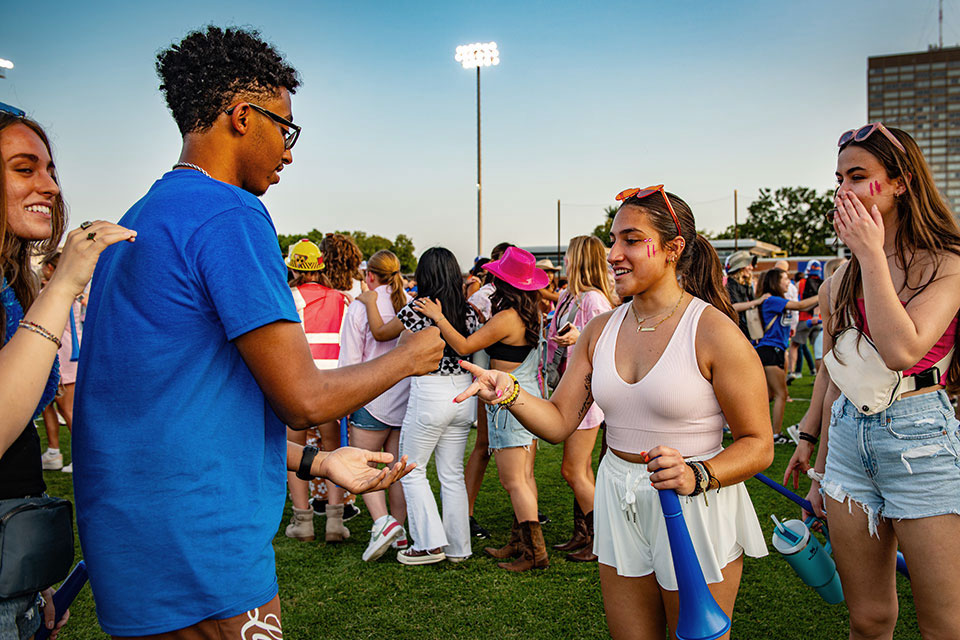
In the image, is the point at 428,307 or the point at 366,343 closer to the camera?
the point at 428,307

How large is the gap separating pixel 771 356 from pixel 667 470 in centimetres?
699

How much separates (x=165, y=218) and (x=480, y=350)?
11.8 ft

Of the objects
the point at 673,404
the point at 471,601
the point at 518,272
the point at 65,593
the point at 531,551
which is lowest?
the point at 471,601

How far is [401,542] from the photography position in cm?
514

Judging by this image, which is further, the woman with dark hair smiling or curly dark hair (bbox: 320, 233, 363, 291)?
curly dark hair (bbox: 320, 233, 363, 291)

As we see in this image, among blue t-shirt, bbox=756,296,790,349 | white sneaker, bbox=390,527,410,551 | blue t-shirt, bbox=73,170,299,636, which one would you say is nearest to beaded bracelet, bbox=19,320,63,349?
blue t-shirt, bbox=73,170,299,636

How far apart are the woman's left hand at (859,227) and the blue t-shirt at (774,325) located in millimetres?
6362

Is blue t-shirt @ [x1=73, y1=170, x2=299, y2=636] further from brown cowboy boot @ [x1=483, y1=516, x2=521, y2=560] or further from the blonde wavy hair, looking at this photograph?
the blonde wavy hair

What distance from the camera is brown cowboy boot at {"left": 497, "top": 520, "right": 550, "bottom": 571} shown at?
477 cm

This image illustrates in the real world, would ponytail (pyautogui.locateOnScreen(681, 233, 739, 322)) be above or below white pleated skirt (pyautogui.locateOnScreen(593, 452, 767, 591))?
above

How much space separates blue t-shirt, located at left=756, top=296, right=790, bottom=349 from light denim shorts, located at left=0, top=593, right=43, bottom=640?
8.14 meters

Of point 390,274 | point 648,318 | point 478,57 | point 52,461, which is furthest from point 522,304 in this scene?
point 478,57

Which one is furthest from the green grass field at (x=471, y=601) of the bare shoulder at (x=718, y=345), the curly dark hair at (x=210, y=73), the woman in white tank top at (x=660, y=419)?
the curly dark hair at (x=210, y=73)

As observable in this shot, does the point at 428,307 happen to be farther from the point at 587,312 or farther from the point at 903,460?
the point at 903,460
